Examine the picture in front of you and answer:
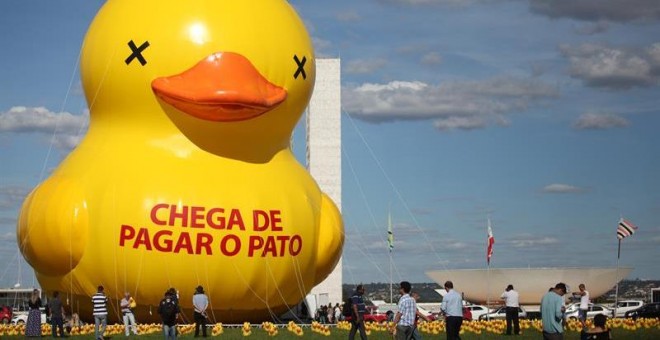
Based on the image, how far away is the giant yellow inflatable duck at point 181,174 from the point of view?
76.8 ft

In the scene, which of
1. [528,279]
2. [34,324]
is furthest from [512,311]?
A: [528,279]

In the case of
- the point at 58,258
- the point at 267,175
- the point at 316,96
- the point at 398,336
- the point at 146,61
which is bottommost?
the point at 398,336

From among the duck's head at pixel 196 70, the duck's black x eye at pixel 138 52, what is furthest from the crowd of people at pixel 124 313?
the duck's black x eye at pixel 138 52

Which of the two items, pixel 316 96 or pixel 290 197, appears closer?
pixel 290 197

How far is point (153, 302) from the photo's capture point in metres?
24.1

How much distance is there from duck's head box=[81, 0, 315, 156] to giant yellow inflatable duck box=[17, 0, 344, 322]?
0.10ft

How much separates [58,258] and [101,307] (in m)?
3.19

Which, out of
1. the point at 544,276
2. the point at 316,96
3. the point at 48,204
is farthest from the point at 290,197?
the point at 544,276

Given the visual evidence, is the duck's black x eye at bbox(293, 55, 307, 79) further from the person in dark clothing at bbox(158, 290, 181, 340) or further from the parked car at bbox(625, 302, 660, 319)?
the parked car at bbox(625, 302, 660, 319)

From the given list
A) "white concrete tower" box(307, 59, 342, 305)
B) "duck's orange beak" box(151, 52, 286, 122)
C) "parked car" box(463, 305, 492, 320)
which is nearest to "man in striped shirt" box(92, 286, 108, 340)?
"duck's orange beak" box(151, 52, 286, 122)

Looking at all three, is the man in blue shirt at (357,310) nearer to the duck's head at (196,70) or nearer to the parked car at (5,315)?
the duck's head at (196,70)

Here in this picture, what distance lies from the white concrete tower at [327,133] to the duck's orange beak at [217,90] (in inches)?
880

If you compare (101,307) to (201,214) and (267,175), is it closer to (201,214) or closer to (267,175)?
(201,214)

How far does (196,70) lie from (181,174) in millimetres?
2346
